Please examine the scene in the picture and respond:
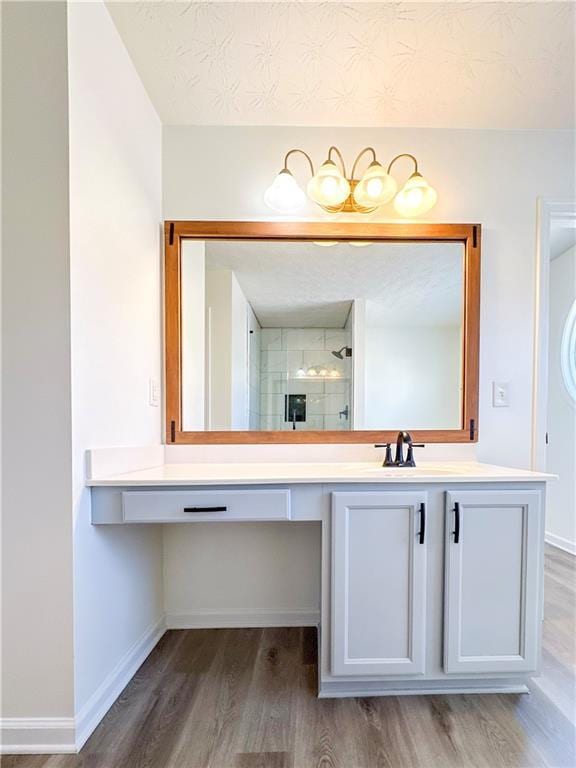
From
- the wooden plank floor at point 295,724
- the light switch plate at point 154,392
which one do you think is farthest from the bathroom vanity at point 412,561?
the light switch plate at point 154,392

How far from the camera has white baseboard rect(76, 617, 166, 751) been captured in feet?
Result: 3.95

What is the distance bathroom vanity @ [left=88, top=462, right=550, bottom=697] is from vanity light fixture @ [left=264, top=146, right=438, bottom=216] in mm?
1215

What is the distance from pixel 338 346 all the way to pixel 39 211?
129cm

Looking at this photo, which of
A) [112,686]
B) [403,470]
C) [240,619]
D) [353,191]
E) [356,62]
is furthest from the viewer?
[240,619]

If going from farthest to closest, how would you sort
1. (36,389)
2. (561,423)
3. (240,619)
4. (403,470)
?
1. (561,423)
2. (240,619)
3. (403,470)
4. (36,389)

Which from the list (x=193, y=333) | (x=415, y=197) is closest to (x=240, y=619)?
(x=193, y=333)

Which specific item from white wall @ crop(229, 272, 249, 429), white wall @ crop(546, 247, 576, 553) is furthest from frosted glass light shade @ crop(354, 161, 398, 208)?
white wall @ crop(546, 247, 576, 553)

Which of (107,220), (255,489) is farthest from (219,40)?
(255,489)

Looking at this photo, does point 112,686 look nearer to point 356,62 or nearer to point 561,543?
point 356,62

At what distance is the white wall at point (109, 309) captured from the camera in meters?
1.20

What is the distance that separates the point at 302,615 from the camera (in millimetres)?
1871

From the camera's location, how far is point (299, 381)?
1873 mm

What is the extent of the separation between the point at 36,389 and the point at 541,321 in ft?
7.09

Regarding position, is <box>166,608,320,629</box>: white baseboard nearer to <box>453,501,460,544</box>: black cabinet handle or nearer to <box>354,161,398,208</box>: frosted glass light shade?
<box>453,501,460,544</box>: black cabinet handle
